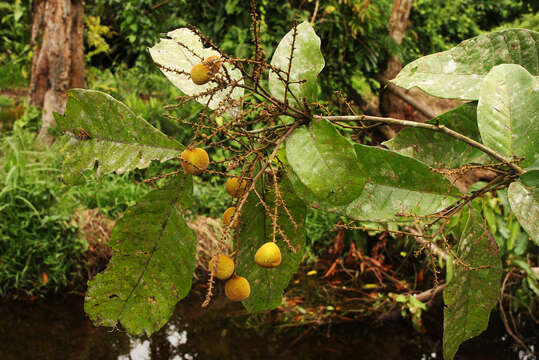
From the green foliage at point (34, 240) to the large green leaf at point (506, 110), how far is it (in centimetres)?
230

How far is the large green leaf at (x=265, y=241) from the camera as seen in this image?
0.39m

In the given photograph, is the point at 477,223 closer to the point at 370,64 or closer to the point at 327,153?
the point at 327,153

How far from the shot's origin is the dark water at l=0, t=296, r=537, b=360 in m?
1.86

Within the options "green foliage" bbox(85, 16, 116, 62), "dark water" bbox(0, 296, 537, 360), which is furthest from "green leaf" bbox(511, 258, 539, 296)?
"green foliage" bbox(85, 16, 116, 62)

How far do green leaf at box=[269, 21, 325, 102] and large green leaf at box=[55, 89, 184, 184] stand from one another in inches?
4.5

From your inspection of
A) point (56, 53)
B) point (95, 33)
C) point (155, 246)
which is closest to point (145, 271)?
point (155, 246)

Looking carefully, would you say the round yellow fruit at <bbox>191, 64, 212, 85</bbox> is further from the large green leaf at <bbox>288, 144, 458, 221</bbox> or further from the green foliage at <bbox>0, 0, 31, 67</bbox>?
the green foliage at <bbox>0, 0, 31, 67</bbox>

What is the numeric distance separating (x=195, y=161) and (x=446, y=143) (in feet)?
0.84

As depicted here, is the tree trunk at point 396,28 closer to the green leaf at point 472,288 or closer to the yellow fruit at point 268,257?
the green leaf at point 472,288

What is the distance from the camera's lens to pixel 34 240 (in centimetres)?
222

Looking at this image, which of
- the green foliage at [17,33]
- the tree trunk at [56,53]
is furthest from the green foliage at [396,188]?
the green foliage at [17,33]

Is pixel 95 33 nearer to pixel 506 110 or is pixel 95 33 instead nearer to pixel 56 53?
pixel 56 53

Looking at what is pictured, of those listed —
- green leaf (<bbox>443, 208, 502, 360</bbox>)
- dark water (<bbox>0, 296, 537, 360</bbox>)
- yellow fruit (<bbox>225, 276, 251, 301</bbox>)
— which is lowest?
dark water (<bbox>0, 296, 537, 360</bbox>)

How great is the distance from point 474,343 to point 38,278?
232cm
